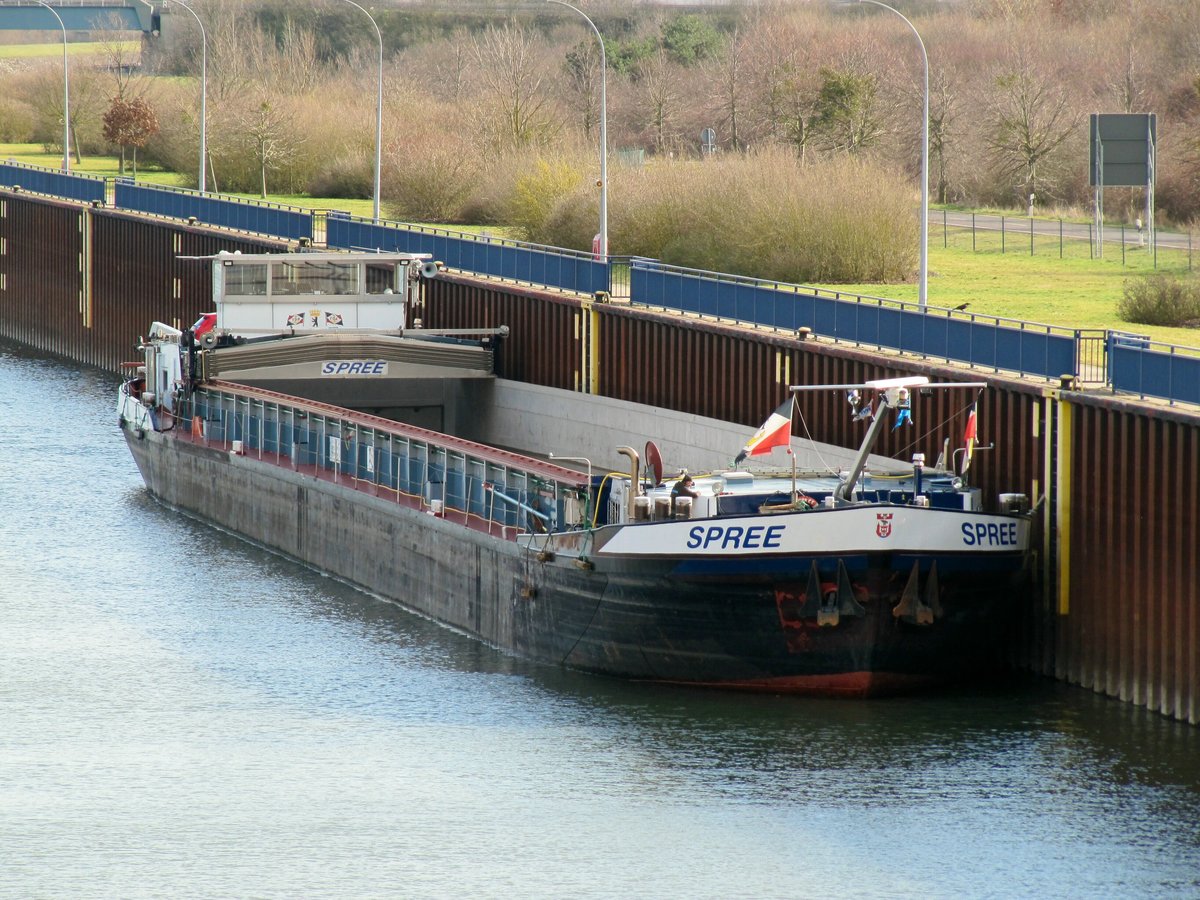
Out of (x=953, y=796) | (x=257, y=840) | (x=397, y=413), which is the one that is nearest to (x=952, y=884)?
(x=953, y=796)

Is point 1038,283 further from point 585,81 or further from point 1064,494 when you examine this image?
point 585,81

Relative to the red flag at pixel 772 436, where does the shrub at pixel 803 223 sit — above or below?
above

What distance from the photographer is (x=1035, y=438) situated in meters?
25.8

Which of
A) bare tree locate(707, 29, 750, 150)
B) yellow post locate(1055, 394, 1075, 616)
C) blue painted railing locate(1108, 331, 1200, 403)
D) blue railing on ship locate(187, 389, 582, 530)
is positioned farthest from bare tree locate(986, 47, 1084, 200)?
yellow post locate(1055, 394, 1075, 616)

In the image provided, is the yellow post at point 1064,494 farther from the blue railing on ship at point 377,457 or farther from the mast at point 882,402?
the blue railing on ship at point 377,457

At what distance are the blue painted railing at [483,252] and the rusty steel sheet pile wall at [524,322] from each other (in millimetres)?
723

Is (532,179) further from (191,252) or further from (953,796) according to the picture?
(953,796)

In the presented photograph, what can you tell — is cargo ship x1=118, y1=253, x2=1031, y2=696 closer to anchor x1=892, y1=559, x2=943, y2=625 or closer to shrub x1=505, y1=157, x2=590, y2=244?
anchor x1=892, y1=559, x2=943, y2=625

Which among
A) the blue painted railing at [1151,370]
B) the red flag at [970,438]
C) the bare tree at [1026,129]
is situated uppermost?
the bare tree at [1026,129]

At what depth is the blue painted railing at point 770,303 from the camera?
2516 centimetres

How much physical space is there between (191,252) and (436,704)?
34.1 metres

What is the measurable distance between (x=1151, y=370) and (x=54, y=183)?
5070 cm

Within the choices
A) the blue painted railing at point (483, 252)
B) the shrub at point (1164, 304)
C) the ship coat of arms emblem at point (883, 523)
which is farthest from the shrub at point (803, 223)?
the ship coat of arms emblem at point (883, 523)

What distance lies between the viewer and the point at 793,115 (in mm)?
70625
